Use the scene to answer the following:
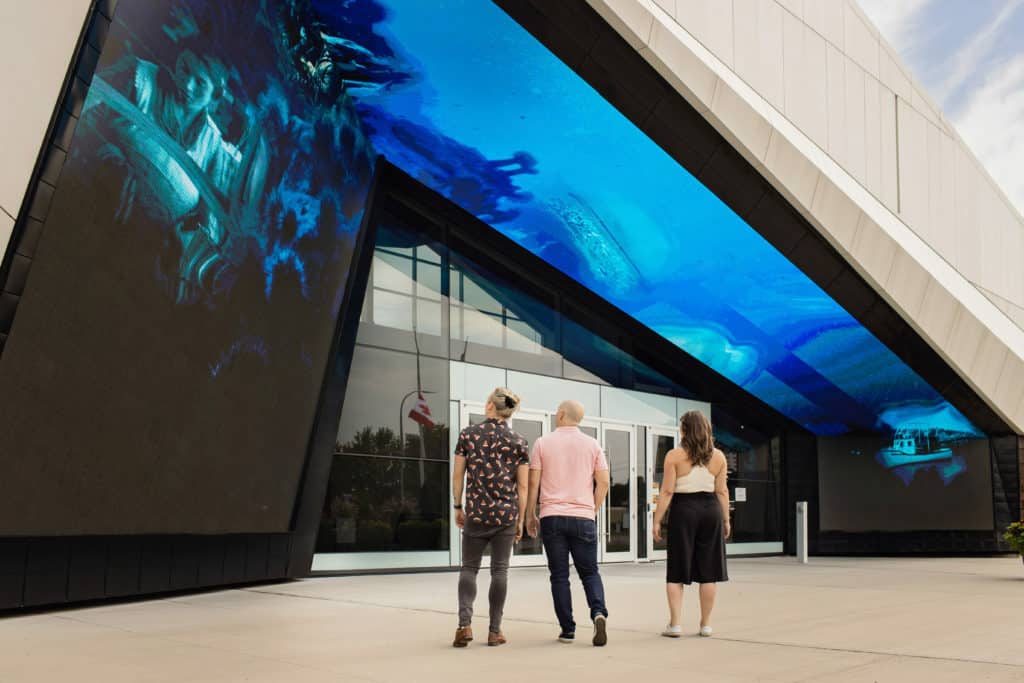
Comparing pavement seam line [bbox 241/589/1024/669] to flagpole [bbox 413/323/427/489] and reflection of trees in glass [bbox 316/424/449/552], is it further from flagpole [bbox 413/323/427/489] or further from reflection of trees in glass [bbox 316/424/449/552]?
flagpole [bbox 413/323/427/489]

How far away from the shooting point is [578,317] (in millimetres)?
18406

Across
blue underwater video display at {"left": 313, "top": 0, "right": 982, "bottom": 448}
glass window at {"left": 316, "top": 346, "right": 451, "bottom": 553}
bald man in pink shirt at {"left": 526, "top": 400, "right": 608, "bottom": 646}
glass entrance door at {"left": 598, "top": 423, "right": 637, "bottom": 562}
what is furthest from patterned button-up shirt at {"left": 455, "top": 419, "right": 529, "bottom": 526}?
glass entrance door at {"left": 598, "top": 423, "right": 637, "bottom": 562}

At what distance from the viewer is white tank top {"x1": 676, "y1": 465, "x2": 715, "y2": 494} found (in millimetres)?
7758

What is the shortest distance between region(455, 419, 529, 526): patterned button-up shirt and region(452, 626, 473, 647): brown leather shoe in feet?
2.46

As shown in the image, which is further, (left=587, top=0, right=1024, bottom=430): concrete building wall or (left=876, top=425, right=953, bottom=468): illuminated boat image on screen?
(left=876, top=425, right=953, bottom=468): illuminated boat image on screen

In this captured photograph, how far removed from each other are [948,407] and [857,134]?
5518 millimetres

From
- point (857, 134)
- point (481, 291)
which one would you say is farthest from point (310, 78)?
point (857, 134)

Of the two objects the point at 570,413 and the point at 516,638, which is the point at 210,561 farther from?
the point at 570,413

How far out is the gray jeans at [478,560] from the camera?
7.05 m

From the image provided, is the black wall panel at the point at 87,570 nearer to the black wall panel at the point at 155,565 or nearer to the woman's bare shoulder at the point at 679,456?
the black wall panel at the point at 155,565

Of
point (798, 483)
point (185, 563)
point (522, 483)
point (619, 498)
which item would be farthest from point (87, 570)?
point (798, 483)

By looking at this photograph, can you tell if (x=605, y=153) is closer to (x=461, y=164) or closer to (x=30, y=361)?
(x=461, y=164)

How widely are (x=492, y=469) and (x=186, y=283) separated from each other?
171 inches

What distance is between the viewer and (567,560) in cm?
716
